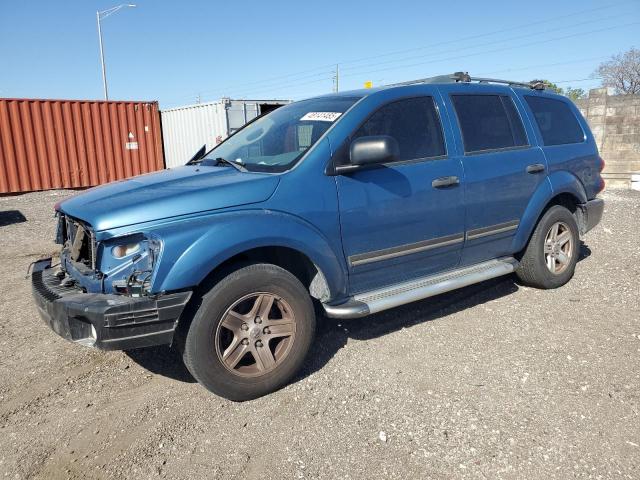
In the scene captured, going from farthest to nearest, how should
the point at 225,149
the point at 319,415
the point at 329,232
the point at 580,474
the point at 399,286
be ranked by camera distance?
the point at 225,149
the point at 399,286
the point at 329,232
the point at 319,415
the point at 580,474

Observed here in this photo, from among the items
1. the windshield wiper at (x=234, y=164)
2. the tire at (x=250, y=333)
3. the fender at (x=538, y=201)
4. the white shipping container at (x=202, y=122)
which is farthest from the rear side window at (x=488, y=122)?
the white shipping container at (x=202, y=122)

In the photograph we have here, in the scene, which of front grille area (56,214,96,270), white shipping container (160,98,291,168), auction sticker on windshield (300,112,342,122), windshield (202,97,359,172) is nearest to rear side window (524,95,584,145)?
windshield (202,97,359,172)

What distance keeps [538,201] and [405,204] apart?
1620 millimetres

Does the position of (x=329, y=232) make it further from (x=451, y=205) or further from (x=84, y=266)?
(x=84, y=266)

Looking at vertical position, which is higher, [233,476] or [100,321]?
[100,321]

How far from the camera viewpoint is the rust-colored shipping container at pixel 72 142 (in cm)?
1298

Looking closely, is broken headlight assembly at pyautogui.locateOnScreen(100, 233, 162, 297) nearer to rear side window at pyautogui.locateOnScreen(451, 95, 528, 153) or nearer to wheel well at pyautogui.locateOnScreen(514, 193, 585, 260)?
rear side window at pyautogui.locateOnScreen(451, 95, 528, 153)

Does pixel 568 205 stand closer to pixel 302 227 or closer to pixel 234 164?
pixel 302 227

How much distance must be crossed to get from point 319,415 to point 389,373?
646 millimetres

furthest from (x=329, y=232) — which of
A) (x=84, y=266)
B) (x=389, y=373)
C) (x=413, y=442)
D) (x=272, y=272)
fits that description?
(x=84, y=266)

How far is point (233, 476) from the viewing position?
94.3 inches

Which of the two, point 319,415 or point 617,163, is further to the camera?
point 617,163

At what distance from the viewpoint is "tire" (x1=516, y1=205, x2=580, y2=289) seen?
4.58 m

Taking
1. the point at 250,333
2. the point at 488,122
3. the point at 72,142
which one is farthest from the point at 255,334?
the point at 72,142
